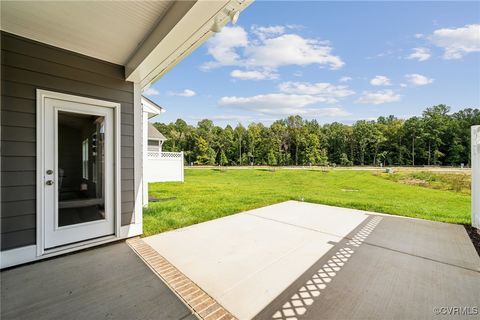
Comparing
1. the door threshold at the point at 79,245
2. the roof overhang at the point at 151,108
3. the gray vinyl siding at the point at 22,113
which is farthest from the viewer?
the roof overhang at the point at 151,108

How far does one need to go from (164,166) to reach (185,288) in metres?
10.3

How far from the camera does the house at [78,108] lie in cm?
199

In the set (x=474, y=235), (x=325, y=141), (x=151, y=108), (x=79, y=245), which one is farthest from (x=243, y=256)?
(x=325, y=141)

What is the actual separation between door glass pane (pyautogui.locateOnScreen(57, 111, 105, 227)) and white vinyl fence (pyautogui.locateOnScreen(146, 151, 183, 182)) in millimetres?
8151

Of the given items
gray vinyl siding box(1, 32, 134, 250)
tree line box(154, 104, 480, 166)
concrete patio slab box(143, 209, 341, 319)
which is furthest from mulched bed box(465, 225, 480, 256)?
tree line box(154, 104, 480, 166)

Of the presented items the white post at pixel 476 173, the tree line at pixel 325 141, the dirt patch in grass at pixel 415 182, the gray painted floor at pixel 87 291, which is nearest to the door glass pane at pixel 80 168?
the gray painted floor at pixel 87 291

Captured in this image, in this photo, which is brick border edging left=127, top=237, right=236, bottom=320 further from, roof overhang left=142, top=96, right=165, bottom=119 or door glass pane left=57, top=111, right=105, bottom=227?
roof overhang left=142, top=96, right=165, bottom=119

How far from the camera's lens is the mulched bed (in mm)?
2897

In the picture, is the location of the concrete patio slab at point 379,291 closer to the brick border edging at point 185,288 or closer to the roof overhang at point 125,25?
the brick border edging at point 185,288

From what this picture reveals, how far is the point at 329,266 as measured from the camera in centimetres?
229

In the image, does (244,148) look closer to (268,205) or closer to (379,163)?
(379,163)

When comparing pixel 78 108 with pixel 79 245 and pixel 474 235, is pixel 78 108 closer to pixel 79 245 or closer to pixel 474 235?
pixel 79 245

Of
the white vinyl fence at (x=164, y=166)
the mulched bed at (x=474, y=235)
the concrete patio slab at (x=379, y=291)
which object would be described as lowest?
the mulched bed at (x=474, y=235)

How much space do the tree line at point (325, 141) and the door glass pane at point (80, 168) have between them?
Answer: 30044 mm
